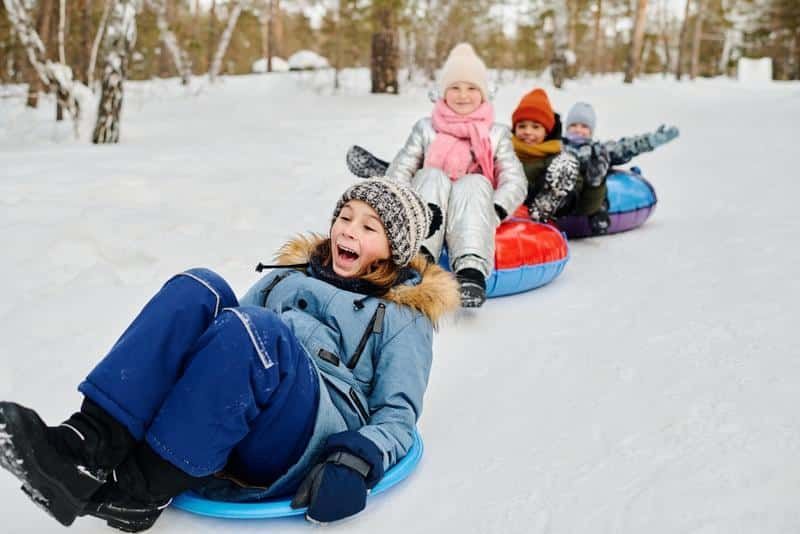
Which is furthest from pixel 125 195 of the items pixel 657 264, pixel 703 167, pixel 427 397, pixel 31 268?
pixel 703 167

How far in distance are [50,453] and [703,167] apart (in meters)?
6.46

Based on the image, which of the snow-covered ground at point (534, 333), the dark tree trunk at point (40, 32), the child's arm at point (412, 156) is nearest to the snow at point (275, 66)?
the dark tree trunk at point (40, 32)

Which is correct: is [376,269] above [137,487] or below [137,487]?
above

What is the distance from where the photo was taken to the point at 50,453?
1.33 meters

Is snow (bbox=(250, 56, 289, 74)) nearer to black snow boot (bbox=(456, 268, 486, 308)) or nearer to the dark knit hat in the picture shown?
black snow boot (bbox=(456, 268, 486, 308))

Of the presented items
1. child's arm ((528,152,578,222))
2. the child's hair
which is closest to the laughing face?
the child's hair

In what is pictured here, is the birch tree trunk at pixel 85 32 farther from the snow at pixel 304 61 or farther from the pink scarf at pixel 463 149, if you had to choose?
the pink scarf at pixel 463 149

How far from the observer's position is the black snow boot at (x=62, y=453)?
130 cm

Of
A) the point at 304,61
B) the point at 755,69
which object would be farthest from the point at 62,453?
the point at 755,69

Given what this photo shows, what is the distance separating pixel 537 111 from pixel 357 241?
8.45ft

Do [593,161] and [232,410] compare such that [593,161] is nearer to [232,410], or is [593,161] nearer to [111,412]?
[232,410]

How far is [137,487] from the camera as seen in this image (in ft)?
4.93

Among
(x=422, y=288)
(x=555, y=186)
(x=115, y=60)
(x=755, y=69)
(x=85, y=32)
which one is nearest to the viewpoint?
(x=422, y=288)

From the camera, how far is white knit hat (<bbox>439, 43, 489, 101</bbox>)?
3824 millimetres
